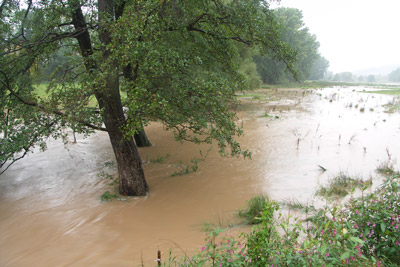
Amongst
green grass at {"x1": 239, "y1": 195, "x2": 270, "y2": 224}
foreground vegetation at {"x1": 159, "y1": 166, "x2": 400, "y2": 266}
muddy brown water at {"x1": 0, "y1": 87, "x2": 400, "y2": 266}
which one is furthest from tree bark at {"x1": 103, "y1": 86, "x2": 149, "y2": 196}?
foreground vegetation at {"x1": 159, "y1": 166, "x2": 400, "y2": 266}

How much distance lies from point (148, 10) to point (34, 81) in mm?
5084

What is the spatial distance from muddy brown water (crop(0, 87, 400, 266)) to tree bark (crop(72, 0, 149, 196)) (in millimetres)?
474

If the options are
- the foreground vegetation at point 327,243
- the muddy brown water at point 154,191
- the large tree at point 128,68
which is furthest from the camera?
the large tree at point 128,68

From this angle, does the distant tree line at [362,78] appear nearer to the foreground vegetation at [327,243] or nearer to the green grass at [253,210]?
the green grass at [253,210]

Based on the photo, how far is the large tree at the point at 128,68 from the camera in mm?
5527

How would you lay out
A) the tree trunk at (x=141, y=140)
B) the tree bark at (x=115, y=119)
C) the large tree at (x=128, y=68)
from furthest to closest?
the tree trunk at (x=141, y=140), the tree bark at (x=115, y=119), the large tree at (x=128, y=68)

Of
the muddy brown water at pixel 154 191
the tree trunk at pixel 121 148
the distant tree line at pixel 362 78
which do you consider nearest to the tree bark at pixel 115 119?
the tree trunk at pixel 121 148

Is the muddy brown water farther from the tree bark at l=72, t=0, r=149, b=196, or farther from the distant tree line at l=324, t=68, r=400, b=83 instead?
the distant tree line at l=324, t=68, r=400, b=83

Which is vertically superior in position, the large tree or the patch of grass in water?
the large tree

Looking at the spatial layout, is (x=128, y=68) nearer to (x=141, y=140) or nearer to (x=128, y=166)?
(x=128, y=166)

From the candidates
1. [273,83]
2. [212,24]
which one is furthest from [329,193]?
[273,83]

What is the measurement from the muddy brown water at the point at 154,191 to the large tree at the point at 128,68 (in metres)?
1.28

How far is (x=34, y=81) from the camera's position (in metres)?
8.57

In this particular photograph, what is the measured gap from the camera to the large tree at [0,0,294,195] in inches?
218
